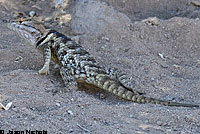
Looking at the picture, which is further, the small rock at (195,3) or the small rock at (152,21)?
the small rock at (195,3)

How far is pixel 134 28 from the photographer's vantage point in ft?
29.2

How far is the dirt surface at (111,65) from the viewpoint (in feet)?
17.7

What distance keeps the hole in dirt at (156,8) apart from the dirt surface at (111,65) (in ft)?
0.08

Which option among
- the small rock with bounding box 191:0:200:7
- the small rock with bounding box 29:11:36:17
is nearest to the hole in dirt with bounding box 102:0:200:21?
the small rock with bounding box 191:0:200:7

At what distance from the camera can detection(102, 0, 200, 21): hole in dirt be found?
9531 mm

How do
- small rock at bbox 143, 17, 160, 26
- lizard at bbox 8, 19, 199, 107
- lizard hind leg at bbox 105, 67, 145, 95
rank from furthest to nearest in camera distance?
small rock at bbox 143, 17, 160, 26, lizard hind leg at bbox 105, 67, 145, 95, lizard at bbox 8, 19, 199, 107

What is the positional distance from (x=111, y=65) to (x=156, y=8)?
2.72 m

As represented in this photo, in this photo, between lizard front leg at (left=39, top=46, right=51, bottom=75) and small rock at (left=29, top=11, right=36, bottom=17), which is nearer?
lizard front leg at (left=39, top=46, right=51, bottom=75)

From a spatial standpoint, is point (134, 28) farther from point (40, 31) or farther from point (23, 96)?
point (23, 96)

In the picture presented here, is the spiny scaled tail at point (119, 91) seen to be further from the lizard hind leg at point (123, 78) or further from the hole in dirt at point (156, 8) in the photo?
the hole in dirt at point (156, 8)

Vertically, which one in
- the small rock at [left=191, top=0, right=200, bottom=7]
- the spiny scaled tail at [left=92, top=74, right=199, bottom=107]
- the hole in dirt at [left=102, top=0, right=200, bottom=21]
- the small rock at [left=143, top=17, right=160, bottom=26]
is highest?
the small rock at [left=191, top=0, right=200, bottom=7]

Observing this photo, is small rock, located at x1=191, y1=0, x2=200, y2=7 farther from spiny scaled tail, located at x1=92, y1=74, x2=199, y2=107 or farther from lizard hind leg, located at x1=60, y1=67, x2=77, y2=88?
lizard hind leg, located at x1=60, y1=67, x2=77, y2=88

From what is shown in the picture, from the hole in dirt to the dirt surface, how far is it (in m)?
0.02

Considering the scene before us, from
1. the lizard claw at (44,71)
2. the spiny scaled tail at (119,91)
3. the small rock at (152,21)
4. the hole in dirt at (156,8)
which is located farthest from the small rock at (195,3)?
the lizard claw at (44,71)
